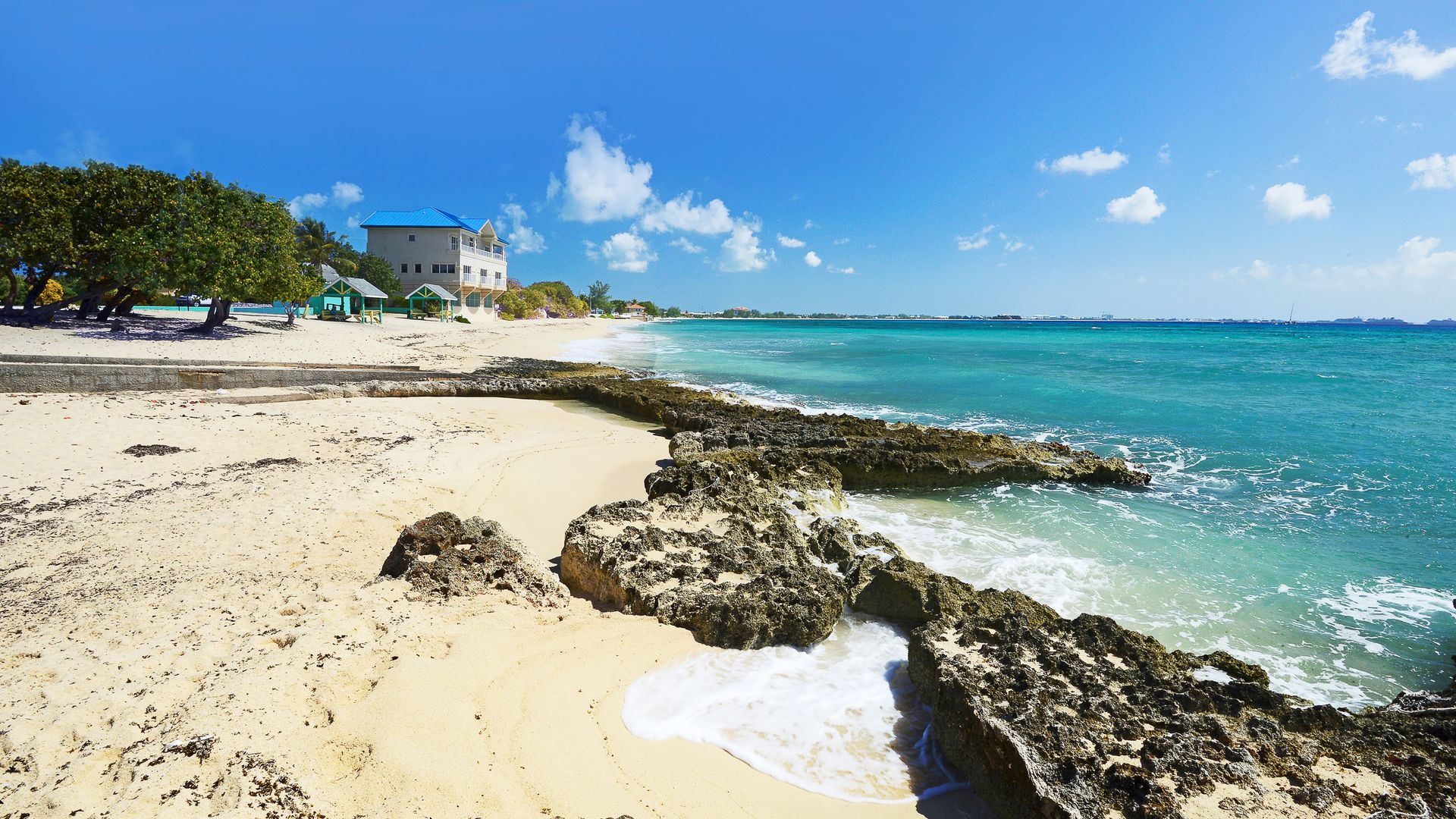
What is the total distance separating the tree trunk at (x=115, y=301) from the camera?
26719 mm

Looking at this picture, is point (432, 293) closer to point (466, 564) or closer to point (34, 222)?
point (34, 222)

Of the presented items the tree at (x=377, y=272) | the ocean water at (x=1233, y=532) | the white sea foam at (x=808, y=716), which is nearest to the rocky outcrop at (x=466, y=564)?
the white sea foam at (x=808, y=716)

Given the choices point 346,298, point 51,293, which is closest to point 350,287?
point 346,298

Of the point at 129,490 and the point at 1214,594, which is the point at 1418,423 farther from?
the point at 129,490

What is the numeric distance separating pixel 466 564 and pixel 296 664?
1.58m

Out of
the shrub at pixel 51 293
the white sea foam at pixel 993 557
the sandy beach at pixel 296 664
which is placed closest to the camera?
the sandy beach at pixel 296 664

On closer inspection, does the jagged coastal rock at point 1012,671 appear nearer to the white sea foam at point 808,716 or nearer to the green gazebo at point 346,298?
the white sea foam at point 808,716

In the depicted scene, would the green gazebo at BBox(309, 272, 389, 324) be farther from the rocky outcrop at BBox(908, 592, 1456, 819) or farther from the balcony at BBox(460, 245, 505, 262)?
the rocky outcrop at BBox(908, 592, 1456, 819)

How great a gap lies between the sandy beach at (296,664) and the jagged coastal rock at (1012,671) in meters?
0.48

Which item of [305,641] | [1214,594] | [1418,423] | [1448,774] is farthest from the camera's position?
[1418,423]

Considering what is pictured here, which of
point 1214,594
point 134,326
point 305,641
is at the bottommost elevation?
point 1214,594

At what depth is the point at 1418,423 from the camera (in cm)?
1861

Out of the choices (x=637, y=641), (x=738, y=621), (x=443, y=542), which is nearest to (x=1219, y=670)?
(x=738, y=621)

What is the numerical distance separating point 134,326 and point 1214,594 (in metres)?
35.4
